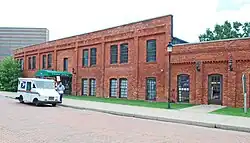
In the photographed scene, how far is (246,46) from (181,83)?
6.16 m

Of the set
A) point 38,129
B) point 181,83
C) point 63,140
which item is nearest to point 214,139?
point 63,140

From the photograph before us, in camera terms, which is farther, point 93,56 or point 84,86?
point 84,86

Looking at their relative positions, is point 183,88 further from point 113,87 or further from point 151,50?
point 113,87

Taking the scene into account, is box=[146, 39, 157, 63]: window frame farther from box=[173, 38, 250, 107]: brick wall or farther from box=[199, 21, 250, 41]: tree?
box=[199, 21, 250, 41]: tree

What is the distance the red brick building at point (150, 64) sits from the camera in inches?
896

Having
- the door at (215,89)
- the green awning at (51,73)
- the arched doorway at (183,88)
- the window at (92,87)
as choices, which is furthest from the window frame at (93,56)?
the door at (215,89)

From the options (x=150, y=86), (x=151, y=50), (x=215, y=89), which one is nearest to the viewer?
(x=215, y=89)

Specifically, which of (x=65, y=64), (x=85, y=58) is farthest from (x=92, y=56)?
(x=65, y=64)

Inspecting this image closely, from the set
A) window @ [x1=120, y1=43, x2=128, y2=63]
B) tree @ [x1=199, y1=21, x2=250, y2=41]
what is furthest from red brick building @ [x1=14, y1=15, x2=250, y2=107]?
tree @ [x1=199, y1=21, x2=250, y2=41]

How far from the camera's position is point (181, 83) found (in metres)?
25.8

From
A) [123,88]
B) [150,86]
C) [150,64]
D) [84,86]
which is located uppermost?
[150,64]

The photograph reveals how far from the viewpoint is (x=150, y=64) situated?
92.0 ft

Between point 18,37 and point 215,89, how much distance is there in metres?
78.2

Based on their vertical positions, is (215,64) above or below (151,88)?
above
